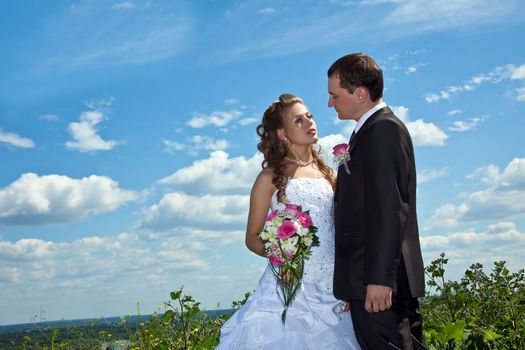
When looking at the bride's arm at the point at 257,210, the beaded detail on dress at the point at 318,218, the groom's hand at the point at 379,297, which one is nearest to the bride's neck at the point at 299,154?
the beaded detail on dress at the point at 318,218

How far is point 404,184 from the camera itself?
4402mm

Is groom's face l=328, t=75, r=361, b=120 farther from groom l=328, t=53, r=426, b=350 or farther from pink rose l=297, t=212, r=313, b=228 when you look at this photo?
pink rose l=297, t=212, r=313, b=228

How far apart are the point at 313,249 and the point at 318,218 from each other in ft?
0.87

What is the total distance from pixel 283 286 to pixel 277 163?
1.24 metres

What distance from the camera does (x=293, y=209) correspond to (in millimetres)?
5102

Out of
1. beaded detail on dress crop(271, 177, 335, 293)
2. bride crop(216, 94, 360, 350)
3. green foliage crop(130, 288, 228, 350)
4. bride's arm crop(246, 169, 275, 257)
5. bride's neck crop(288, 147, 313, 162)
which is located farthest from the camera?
green foliage crop(130, 288, 228, 350)

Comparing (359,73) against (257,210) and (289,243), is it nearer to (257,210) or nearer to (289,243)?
(289,243)

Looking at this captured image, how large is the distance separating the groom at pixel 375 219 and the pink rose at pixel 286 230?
41cm

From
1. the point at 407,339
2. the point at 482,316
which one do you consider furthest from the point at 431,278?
the point at 407,339

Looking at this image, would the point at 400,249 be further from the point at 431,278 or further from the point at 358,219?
the point at 431,278

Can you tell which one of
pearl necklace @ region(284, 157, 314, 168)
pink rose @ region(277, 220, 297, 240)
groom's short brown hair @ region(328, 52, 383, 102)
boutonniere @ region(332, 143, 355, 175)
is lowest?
pink rose @ region(277, 220, 297, 240)

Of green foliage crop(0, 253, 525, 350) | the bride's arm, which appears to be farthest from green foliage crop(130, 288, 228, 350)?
the bride's arm

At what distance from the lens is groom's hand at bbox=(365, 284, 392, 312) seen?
4.27 metres

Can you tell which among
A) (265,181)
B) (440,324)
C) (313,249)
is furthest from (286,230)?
(440,324)
